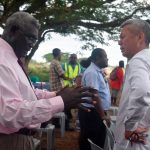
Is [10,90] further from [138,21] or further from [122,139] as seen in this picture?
[138,21]

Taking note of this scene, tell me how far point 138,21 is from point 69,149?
13.1 feet

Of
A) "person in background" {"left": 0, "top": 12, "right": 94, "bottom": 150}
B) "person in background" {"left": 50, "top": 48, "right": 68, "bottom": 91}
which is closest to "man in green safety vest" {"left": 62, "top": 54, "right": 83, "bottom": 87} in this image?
"person in background" {"left": 50, "top": 48, "right": 68, "bottom": 91}

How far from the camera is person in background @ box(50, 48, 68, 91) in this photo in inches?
328

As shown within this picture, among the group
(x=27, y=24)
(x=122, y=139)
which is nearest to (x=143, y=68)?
(x=122, y=139)

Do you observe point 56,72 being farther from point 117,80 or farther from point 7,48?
point 7,48

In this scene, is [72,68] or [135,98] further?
[72,68]

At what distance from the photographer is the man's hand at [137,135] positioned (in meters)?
3.08

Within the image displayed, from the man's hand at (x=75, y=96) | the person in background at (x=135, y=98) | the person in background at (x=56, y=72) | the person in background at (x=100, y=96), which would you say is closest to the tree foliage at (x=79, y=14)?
the person in background at (x=56, y=72)

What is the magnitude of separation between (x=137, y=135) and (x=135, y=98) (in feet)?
0.90

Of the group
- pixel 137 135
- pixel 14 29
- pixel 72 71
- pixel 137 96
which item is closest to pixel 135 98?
pixel 137 96

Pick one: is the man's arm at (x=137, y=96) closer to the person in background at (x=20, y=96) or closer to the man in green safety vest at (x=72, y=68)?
the person in background at (x=20, y=96)

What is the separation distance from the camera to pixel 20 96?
2.29 meters

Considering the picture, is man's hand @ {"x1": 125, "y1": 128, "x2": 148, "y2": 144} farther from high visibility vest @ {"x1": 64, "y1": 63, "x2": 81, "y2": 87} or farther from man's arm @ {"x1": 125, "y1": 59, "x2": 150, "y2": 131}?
high visibility vest @ {"x1": 64, "y1": 63, "x2": 81, "y2": 87}

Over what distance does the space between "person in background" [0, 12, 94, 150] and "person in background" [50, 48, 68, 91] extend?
571 centimetres
